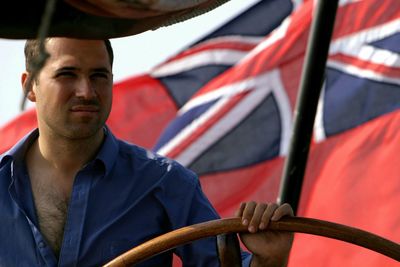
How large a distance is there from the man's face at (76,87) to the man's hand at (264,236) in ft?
2.34

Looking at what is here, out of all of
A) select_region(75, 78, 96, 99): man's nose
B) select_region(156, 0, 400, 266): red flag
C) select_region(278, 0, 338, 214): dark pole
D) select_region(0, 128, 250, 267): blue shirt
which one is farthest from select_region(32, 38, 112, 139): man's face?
select_region(156, 0, 400, 266): red flag

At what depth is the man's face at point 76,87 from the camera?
413cm

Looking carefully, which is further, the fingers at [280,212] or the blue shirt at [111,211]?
the blue shirt at [111,211]

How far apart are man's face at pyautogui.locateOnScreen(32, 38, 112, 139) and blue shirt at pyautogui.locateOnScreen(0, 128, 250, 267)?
13 centimetres

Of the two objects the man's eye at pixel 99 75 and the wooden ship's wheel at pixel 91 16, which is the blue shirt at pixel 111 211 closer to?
the man's eye at pixel 99 75

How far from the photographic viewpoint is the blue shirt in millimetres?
4125

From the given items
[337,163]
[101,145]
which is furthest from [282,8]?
[101,145]

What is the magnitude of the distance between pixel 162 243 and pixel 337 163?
15.8 feet

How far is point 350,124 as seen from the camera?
8.28m

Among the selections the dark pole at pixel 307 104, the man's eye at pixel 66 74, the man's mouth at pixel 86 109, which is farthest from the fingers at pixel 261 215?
the dark pole at pixel 307 104

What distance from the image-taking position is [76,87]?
419 centimetres

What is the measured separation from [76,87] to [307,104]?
995 millimetres

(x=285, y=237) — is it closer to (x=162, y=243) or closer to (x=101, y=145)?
(x=162, y=243)

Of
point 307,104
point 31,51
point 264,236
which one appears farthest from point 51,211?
point 307,104
